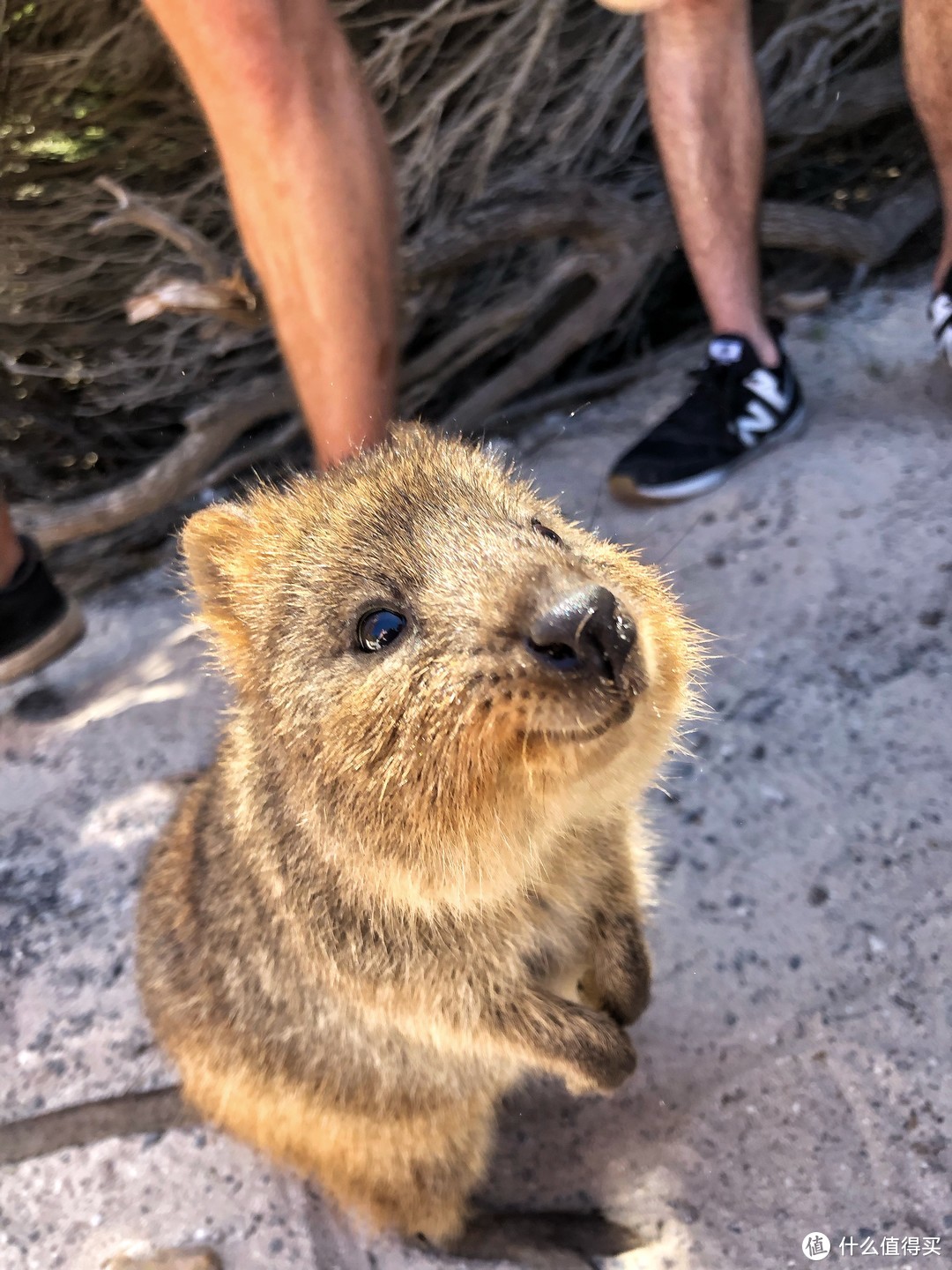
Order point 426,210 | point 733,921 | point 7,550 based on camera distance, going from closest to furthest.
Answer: point 733,921, point 7,550, point 426,210

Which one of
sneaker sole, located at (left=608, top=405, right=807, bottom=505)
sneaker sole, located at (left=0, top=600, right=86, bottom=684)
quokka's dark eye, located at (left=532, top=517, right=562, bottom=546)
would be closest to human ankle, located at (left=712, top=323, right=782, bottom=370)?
sneaker sole, located at (left=608, top=405, right=807, bottom=505)

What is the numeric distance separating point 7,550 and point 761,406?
113 inches

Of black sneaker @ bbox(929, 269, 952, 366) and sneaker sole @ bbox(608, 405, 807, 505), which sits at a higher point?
black sneaker @ bbox(929, 269, 952, 366)

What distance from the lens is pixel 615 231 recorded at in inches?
168

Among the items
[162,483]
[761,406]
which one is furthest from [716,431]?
[162,483]

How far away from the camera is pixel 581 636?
135 cm

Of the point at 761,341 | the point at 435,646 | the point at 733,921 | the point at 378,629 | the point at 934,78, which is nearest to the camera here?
the point at 435,646

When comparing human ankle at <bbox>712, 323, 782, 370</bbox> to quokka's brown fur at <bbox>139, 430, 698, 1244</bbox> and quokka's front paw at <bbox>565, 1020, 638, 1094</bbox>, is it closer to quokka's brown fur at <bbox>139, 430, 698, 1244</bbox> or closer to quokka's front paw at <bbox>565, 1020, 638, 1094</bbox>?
quokka's brown fur at <bbox>139, 430, 698, 1244</bbox>

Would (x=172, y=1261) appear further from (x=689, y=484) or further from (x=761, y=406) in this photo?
(x=761, y=406)

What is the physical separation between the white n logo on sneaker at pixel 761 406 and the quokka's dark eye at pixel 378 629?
244 cm

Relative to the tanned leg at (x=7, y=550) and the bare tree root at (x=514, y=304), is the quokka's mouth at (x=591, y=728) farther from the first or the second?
the bare tree root at (x=514, y=304)

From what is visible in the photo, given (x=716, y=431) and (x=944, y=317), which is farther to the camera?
(x=716, y=431)

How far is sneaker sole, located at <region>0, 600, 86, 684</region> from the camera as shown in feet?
11.4

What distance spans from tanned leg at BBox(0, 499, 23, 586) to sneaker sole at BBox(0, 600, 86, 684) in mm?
245
